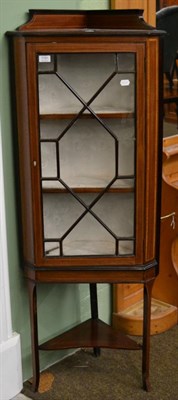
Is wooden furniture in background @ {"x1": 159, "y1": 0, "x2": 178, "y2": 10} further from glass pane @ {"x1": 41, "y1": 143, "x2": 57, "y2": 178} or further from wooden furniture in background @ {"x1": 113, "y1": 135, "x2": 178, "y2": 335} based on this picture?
glass pane @ {"x1": 41, "y1": 143, "x2": 57, "y2": 178}

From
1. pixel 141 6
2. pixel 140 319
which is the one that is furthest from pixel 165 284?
pixel 141 6

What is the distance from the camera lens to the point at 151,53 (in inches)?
77.5

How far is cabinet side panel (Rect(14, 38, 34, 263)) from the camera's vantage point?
78.5 inches

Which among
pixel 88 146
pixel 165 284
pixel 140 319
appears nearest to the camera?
pixel 88 146

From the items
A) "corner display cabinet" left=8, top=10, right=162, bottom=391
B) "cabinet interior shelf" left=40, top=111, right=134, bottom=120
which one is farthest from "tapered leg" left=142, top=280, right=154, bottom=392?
"cabinet interior shelf" left=40, top=111, right=134, bottom=120

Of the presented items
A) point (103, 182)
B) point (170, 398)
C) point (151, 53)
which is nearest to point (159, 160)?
point (103, 182)

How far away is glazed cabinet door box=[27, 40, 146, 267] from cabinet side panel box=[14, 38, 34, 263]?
0.03m

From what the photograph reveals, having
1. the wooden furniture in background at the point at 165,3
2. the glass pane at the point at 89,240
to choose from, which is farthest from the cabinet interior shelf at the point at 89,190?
the wooden furniture in background at the point at 165,3

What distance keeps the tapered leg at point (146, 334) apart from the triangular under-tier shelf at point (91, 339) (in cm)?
4

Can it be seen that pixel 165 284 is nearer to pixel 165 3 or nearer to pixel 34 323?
pixel 34 323

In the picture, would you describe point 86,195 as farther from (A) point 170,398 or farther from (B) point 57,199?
(A) point 170,398

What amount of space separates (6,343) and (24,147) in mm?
773

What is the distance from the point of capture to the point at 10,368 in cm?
230

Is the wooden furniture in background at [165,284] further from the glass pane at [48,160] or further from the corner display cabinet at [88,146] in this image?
the glass pane at [48,160]
